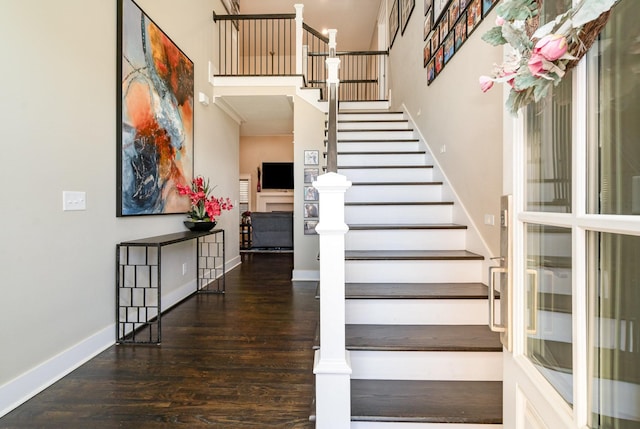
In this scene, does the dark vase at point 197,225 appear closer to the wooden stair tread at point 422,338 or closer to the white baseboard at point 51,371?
the white baseboard at point 51,371

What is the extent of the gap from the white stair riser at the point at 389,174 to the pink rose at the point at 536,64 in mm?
2795

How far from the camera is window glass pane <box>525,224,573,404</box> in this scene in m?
0.79

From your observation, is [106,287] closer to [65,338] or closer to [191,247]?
[65,338]

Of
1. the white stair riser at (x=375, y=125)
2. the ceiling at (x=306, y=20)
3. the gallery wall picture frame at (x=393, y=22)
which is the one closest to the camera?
the white stair riser at (x=375, y=125)

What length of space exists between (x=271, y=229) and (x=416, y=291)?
5659mm

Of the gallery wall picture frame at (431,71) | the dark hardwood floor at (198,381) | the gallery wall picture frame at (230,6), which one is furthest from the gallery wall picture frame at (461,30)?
the gallery wall picture frame at (230,6)

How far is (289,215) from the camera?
7.30 meters

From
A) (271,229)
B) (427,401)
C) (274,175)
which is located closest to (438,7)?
(427,401)

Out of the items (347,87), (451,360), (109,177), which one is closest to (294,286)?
(109,177)

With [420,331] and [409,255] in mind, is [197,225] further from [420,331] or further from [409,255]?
[420,331]

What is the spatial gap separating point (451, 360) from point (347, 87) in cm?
891

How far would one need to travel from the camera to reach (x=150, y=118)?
296cm

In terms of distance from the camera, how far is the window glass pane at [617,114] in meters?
0.61

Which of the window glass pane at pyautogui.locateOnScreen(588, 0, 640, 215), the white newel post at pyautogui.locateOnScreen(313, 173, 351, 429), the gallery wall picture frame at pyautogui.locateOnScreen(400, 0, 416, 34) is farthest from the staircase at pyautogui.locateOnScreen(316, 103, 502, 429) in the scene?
the gallery wall picture frame at pyautogui.locateOnScreen(400, 0, 416, 34)
